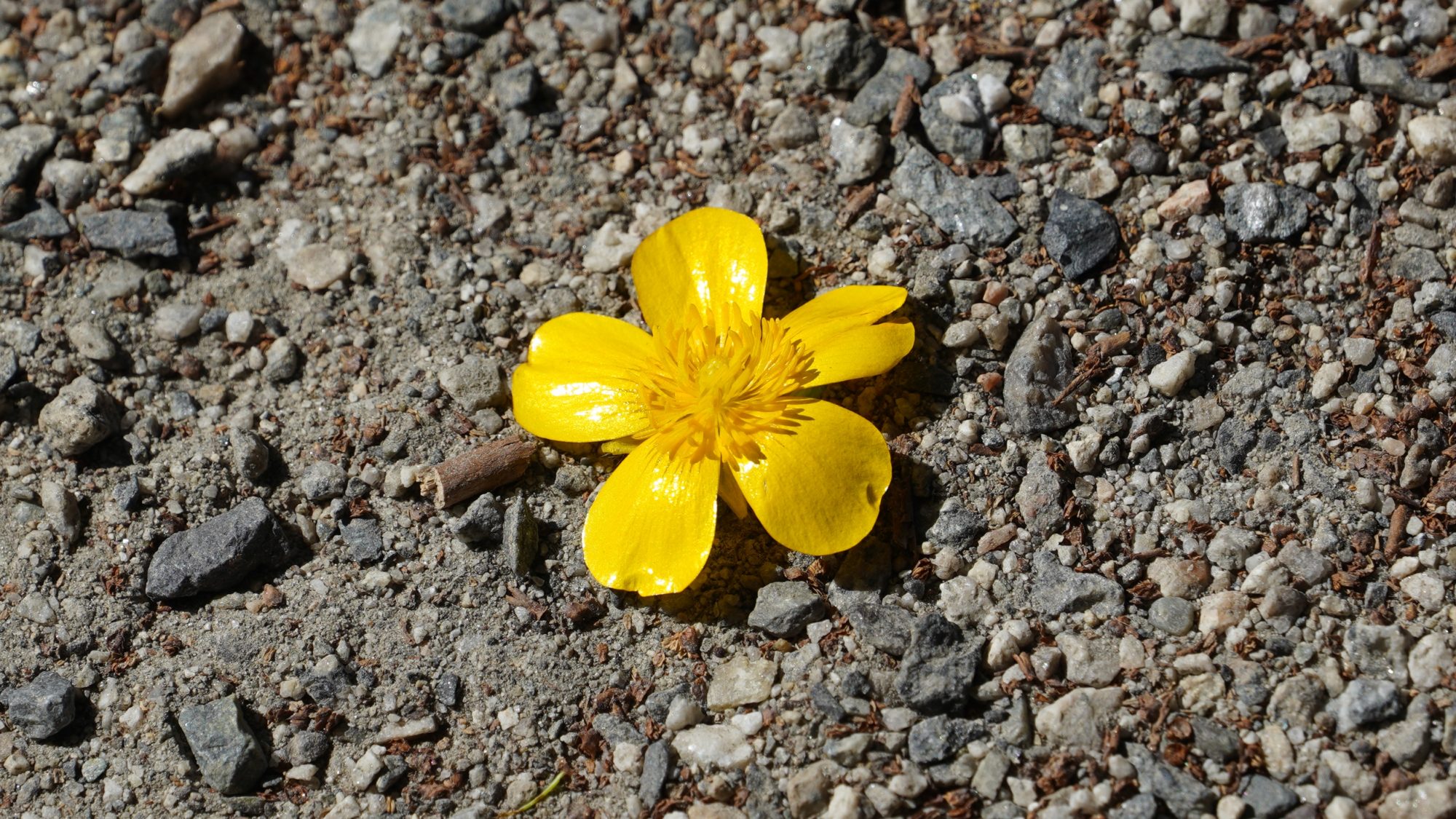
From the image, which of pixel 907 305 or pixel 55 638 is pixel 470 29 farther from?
pixel 55 638

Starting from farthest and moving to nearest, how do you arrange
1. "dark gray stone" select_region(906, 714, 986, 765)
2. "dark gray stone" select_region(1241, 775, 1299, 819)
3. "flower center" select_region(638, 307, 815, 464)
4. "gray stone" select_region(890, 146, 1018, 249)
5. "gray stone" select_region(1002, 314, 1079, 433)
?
"gray stone" select_region(890, 146, 1018, 249)
"gray stone" select_region(1002, 314, 1079, 433)
"flower center" select_region(638, 307, 815, 464)
"dark gray stone" select_region(906, 714, 986, 765)
"dark gray stone" select_region(1241, 775, 1299, 819)

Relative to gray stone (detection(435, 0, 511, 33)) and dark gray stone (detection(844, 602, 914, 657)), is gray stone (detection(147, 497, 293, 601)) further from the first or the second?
gray stone (detection(435, 0, 511, 33))

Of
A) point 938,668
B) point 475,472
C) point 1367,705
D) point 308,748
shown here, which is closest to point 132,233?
point 475,472

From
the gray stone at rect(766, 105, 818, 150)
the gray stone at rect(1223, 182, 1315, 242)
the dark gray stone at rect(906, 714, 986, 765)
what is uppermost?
the gray stone at rect(766, 105, 818, 150)

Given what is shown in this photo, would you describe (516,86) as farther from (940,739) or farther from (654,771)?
(940,739)

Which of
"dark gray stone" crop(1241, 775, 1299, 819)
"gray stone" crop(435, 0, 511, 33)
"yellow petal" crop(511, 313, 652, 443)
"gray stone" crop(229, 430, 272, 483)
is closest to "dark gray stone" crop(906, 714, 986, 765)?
"dark gray stone" crop(1241, 775, 1299, 819)

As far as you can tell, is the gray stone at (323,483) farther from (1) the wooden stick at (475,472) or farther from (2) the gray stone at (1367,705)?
(2) the gray stone at (1367,705)

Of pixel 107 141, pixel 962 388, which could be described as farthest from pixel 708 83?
pixel 107 141
